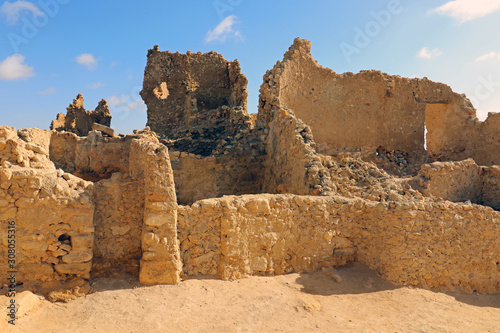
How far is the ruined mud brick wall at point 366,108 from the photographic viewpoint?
10.4m

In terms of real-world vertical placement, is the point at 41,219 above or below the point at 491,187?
below

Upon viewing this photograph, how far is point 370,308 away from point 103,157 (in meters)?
5.93

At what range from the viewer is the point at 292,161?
284 inches

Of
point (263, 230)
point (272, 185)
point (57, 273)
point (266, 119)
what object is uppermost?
point (266, 119)

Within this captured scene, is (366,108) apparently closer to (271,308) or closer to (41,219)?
(271,308)

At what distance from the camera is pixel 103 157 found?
7.62 meters

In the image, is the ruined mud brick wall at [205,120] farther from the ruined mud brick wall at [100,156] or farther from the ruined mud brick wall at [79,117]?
the ruined mud brick wall at [79,117]

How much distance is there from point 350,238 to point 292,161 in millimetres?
2050

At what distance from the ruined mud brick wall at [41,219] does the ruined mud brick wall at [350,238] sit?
4.53 feet

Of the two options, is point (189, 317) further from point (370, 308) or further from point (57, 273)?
point (370, 308)

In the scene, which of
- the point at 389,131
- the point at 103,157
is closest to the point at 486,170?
the point at 389,131

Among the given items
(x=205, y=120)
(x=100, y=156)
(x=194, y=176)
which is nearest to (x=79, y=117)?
(x=205, y=120)

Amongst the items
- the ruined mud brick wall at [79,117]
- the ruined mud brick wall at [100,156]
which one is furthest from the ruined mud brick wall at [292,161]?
the ruined mud brick wall at [79,117]

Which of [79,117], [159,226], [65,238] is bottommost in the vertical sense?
[65,238]
